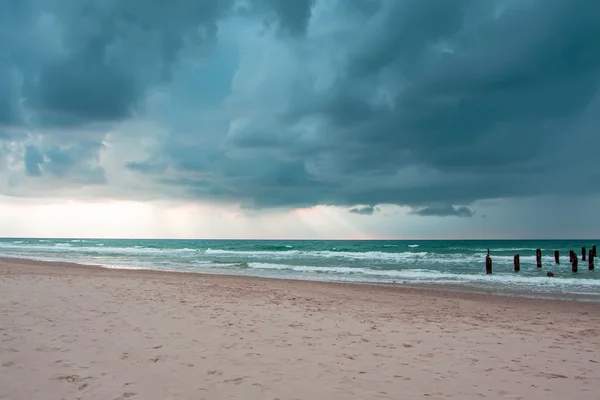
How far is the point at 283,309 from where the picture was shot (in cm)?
1146

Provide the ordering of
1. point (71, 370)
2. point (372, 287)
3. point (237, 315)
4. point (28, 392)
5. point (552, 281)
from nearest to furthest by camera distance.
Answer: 1. point (28, 392)
2. point (71, 370)
3. point (237, 315)
4. point (372, 287)
5. point (552, 281)

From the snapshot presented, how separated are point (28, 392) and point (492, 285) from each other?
20.8m

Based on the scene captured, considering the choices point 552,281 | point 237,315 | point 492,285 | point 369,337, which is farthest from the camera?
point 552,281

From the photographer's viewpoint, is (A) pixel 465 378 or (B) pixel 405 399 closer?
(B) pixel 405 399

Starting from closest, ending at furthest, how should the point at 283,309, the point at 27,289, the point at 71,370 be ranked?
1. the point at 71,370
2. the point at 283,309
3. the point at 27,289

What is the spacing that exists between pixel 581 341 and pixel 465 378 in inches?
170

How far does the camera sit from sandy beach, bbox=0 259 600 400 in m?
5.33

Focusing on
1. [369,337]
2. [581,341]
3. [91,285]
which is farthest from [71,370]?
[91,285]

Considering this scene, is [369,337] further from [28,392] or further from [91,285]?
[91,285]

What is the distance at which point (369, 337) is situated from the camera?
323 inches

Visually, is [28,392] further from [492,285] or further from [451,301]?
[492,285]

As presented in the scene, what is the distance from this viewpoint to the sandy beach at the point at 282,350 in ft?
17.5

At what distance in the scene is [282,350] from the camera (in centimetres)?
709

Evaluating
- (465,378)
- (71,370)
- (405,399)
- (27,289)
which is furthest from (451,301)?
(27,289)
